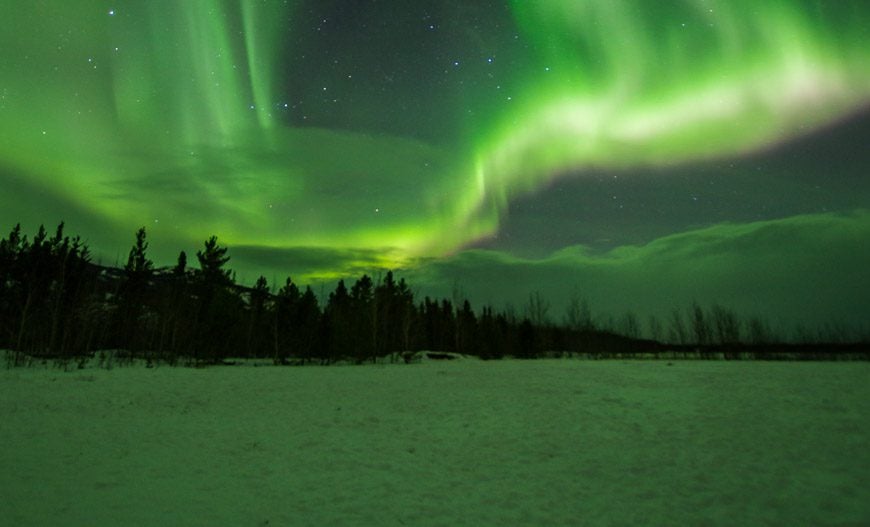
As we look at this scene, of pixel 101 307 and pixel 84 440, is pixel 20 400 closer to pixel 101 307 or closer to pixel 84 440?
pixel 84 440

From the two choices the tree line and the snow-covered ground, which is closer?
the snow-covered ground

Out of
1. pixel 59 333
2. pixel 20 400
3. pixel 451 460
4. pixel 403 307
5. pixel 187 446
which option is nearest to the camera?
pixel 451 460

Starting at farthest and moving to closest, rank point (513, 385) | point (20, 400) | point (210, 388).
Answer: point (513, 385)
point (210, 388)
point (20, 400)

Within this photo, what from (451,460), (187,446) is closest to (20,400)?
(187,446)

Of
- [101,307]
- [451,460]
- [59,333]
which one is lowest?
[451,460]

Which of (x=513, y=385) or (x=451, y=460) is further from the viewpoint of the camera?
(x=513, y=385)

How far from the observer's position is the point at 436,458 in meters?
10.8

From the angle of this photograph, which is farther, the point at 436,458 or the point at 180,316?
the point at 180,316

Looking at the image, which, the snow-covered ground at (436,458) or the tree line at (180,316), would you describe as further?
the tree line at (180,316)

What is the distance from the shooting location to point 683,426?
1324cm

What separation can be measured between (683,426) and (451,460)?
8081 mm

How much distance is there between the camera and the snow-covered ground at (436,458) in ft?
23.9

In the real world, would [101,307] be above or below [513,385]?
above

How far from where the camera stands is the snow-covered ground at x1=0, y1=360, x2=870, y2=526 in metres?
7.29
